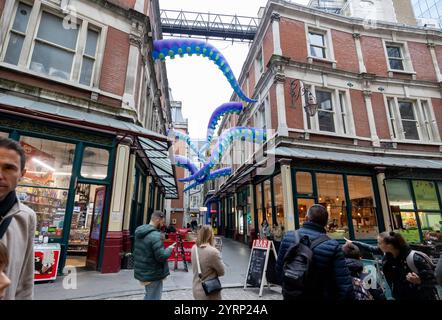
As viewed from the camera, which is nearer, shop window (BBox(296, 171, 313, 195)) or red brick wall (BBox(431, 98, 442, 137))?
shop window (BBox(296, 171, 313, 195))

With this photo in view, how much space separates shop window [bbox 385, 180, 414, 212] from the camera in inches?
461

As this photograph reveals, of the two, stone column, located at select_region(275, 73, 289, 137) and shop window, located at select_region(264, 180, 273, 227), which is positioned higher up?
stone column, located at select_region(275, 73, 289, 137)

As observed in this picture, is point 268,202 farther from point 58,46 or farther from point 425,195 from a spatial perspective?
point 58,46

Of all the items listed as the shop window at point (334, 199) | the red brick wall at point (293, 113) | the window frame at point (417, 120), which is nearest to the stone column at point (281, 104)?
the red brick wall at point (293, 113)

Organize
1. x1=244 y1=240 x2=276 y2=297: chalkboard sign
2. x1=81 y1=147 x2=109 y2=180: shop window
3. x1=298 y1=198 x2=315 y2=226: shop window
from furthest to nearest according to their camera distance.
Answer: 1. x1=298 y1=198 x2=315 y2=226: shop window
2. x1=81 y1=147 x2=109 y2=180: shop window
3. x1=244 y1=240 x2=276 y2=297: chalkboard sign

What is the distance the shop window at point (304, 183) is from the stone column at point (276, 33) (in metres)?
6.43

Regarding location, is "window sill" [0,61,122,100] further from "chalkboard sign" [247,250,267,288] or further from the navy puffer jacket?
the navy puffer jacket

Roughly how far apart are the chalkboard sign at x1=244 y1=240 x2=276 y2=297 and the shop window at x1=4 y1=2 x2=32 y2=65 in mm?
9594

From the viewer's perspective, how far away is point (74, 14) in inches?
341

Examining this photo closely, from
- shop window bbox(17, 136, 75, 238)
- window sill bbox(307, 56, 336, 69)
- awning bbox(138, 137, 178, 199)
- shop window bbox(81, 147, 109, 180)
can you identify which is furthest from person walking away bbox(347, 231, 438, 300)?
window sill bbox(307, 56, 336, 69)

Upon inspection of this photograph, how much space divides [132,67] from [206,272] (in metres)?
8.81

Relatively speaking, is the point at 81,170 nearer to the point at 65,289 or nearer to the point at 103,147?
the point at 103,147

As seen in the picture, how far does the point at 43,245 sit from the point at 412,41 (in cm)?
2106
